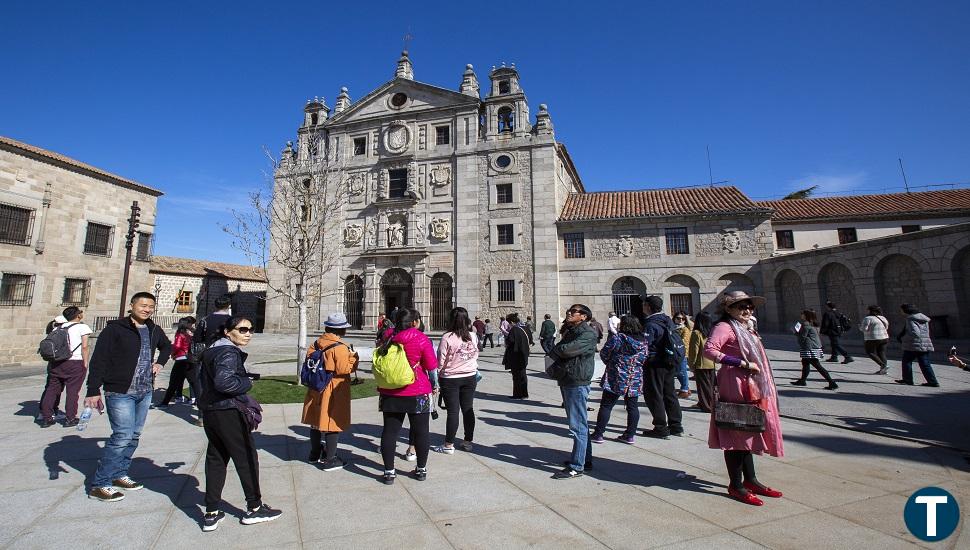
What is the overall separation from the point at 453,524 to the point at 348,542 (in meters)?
0.81

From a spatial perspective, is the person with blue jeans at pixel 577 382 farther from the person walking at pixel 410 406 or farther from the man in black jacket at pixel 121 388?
the man in black jacket at pixel 121 388

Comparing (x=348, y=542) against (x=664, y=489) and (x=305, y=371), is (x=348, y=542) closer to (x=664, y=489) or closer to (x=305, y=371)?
(x=305, y=371)

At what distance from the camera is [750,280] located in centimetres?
2128

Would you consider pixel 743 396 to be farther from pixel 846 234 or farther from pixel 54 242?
pixel 54 242

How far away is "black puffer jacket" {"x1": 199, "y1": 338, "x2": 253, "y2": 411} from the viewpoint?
141 inches

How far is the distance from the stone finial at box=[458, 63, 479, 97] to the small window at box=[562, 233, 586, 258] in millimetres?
10083

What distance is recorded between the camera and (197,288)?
31.4 meters

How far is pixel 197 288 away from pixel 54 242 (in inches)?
452

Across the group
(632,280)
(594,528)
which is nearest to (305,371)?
(594,528)

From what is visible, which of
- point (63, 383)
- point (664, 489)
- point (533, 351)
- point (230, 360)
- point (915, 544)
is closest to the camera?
point (915, 544)

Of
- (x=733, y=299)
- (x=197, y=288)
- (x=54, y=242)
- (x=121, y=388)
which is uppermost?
(x=54, y=242)

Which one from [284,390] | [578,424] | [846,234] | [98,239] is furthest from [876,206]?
[98,239]

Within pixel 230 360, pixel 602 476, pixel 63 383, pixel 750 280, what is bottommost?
pixel 602 476

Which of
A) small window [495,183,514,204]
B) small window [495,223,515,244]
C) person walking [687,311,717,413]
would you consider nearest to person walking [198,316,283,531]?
person walking [687,311,717,413]
